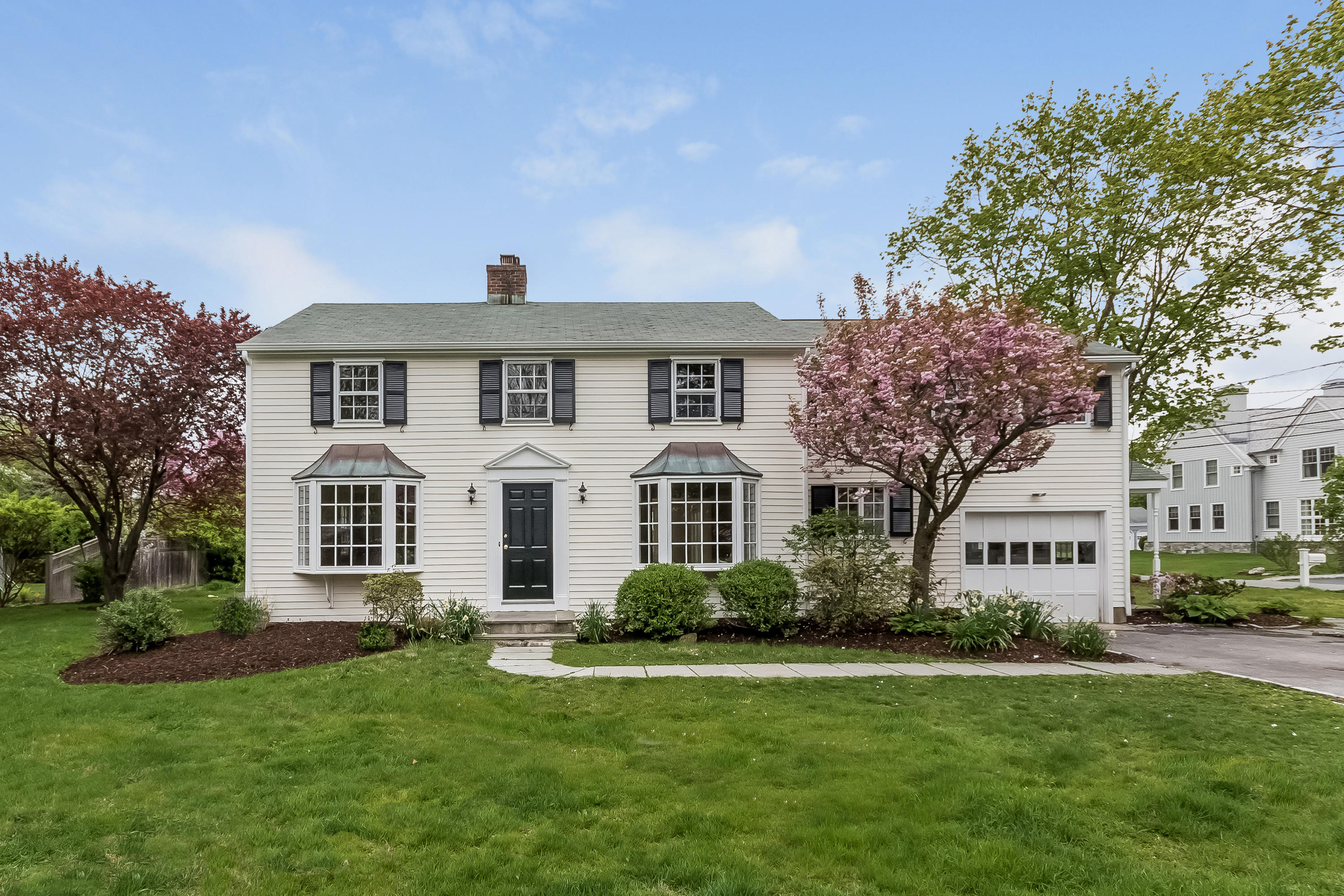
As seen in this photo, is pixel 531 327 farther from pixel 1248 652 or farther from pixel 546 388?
pixel 1248 652

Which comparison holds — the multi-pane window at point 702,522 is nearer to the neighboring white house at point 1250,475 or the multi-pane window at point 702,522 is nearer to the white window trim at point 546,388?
the white window trim at point 546,388

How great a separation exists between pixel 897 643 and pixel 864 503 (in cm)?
301

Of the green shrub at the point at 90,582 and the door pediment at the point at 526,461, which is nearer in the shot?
the door pediment at the point at 526,461

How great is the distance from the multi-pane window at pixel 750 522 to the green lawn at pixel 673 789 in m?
4.64

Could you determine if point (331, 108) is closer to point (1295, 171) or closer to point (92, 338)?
point (92, 338)

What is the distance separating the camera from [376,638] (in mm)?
9820

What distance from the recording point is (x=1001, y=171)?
18.4 meters

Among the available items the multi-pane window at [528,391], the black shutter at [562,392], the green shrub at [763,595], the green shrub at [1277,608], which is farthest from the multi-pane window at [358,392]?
the green shrub at [1277,608]

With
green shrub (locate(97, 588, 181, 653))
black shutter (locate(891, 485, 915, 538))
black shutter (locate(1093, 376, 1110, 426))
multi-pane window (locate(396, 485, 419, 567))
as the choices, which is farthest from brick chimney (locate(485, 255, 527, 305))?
black shutter (locate(1093, 376, 1110, 426))

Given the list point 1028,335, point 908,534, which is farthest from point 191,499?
point 1028,335

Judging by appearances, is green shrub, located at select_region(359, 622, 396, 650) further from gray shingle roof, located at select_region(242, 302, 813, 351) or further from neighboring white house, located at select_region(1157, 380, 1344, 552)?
neighboring white house, located at select_region(1157, 380, 1344, 552)

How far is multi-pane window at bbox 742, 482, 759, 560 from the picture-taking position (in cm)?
1224

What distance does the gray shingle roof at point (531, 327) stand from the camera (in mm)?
12344

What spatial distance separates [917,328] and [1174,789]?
21.8 feet
